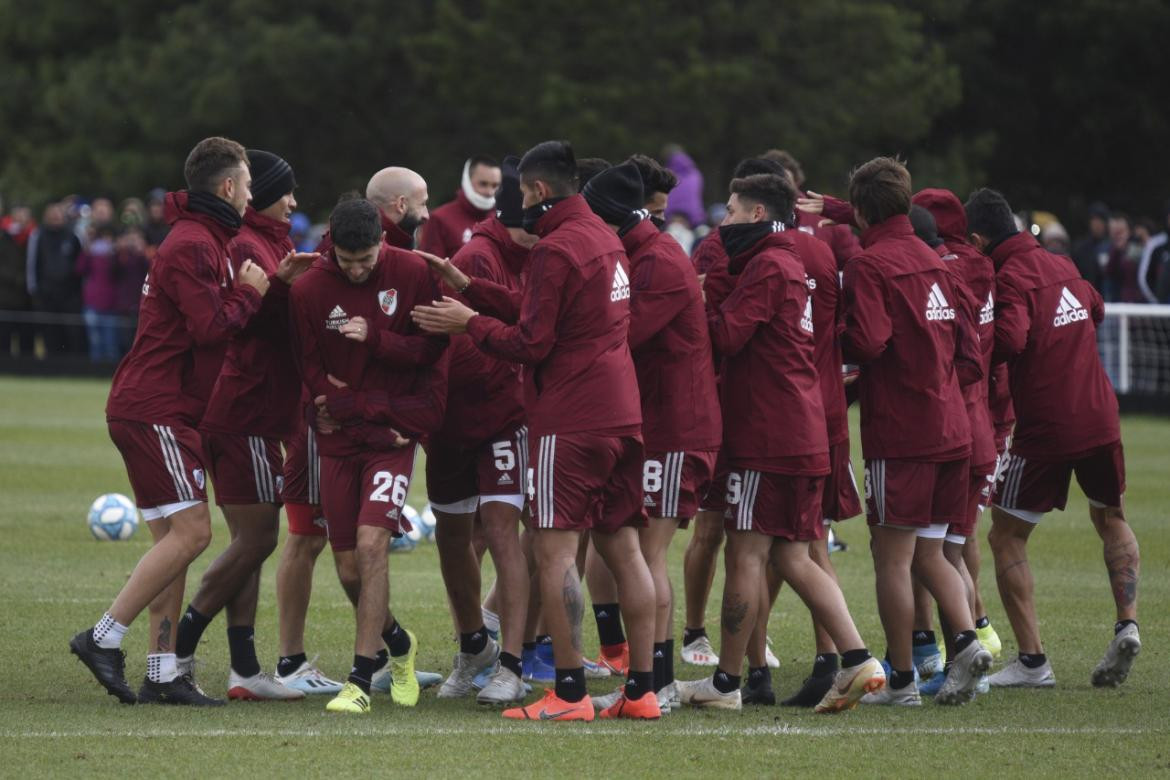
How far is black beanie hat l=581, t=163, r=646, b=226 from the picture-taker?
8.96 metres

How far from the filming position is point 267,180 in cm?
936

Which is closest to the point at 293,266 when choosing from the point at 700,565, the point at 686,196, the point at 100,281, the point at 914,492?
the point at 700,565

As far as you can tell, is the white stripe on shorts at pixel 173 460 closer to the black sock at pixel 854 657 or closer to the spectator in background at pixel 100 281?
the black sock at pixel 854 657

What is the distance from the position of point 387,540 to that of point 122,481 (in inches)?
405

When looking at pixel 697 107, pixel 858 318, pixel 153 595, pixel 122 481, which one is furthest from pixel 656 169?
pixel 697 107

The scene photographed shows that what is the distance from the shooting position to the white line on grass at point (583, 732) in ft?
26.5

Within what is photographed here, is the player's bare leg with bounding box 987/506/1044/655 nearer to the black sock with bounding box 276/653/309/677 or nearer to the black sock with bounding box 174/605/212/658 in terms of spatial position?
the black sock with bounding box 276/653/309/677

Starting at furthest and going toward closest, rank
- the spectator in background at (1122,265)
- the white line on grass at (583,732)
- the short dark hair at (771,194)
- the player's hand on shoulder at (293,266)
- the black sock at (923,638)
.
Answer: the spectator in background at (1122,265), the black sock at (923,638), the short dark hair at (771,194), the player's hand on shoulder at (293,266), the white line on grass at (583,732)

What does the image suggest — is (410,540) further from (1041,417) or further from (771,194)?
(771,194)

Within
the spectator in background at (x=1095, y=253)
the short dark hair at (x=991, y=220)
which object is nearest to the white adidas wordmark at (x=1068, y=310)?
the short dark hair at (x=991, y=220)

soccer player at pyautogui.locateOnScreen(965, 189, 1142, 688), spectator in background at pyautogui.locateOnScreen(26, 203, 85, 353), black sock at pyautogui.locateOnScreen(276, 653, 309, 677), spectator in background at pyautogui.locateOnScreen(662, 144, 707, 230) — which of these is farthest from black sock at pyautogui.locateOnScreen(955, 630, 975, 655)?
spectator in background at pyautogui.locateOnScreen(26, 203, 85, 353)

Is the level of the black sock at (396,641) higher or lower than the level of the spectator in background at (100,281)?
lower

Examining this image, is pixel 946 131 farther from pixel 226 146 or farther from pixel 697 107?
pixel 226 146

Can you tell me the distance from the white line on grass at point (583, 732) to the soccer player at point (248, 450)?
106 cm
